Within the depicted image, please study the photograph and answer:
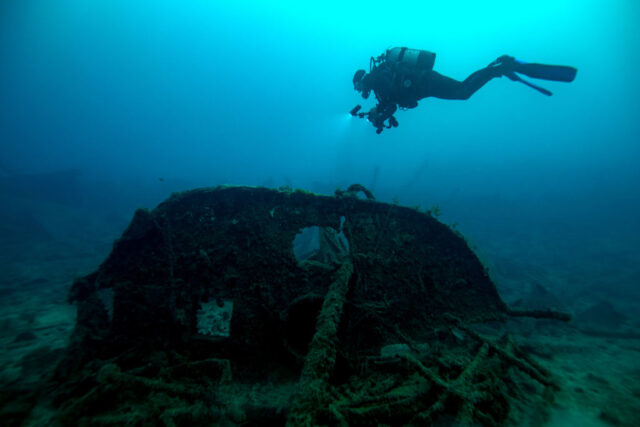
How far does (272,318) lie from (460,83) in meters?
6.42

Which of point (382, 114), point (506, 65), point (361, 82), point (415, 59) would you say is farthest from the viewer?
point (361, 82)

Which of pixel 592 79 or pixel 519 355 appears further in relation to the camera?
pixel 592 79

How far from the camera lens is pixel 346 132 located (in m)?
167

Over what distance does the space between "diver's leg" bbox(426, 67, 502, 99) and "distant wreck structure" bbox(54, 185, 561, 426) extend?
149 inches

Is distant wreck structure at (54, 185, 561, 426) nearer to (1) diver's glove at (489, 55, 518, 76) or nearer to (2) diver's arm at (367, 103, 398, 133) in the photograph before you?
(2) diver's arm at (367, 103, 398, 133)

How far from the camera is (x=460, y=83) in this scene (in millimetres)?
6480

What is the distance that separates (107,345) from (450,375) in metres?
4.29

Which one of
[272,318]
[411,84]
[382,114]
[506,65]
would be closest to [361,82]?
[382,114]

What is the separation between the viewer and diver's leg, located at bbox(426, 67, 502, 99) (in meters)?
6.29

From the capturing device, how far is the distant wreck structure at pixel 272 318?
2828 millimetres

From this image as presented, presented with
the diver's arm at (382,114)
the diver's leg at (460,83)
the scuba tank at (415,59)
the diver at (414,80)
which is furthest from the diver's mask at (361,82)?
the diver's leg at (460,83)

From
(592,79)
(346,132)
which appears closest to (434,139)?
(346,132)

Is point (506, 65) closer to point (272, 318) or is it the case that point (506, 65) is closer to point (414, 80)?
point (414, 80)

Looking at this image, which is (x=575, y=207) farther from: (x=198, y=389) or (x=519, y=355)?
(x=198, y=389)
